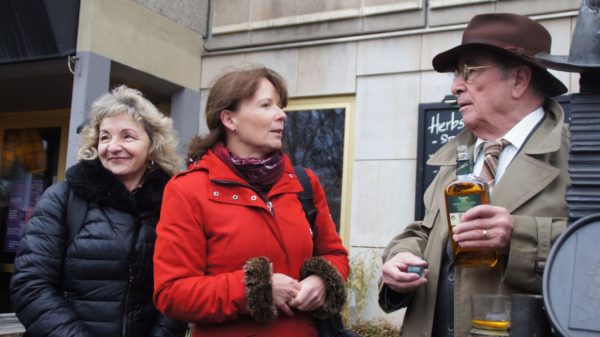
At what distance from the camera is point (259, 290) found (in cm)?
231

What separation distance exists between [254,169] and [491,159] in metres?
0.96

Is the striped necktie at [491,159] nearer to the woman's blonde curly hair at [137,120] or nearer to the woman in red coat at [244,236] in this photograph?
the woman in red coat at [244,236]

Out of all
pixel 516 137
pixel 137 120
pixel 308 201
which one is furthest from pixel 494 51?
pixel 137 120

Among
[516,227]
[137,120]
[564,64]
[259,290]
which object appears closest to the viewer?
[564,64]

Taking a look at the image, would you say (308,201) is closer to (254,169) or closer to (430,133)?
(254,169)

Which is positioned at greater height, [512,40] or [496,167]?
[512,40]

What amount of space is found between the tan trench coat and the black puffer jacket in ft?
3.82

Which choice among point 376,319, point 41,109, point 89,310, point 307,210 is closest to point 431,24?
point 376,319

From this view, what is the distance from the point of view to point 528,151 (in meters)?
2.24

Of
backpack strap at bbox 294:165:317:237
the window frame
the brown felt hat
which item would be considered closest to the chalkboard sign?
the window frame

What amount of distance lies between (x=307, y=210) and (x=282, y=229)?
0.73ft

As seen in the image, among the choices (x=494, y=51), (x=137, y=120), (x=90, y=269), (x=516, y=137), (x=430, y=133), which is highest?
(x=430, y=133)

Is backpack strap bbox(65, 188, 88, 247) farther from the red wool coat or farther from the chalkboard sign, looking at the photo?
the chalkboard sign

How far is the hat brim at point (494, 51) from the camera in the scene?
2.34 m
